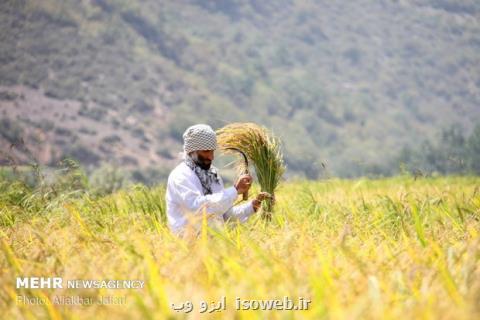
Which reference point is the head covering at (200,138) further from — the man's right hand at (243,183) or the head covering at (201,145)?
the man's right hand at (243,183)

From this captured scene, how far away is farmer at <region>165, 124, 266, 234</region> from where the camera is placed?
528 cm

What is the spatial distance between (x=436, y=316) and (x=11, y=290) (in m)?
1.84

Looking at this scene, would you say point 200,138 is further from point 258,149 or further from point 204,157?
point 258,149

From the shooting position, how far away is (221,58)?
188m

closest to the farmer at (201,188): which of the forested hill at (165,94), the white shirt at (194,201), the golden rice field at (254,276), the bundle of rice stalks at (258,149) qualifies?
the white shirt at (194,201)

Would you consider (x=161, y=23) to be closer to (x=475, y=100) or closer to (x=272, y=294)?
(x=475, y=100)

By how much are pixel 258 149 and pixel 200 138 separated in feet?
2.73

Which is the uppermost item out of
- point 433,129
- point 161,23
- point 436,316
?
point 436,316

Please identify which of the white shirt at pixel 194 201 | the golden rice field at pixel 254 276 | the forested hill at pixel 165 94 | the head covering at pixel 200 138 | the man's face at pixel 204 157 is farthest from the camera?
the forested hill at pixel 165 94

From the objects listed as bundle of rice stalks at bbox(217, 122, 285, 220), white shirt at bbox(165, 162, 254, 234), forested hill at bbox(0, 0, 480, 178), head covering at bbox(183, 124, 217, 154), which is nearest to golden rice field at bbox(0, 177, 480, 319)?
white shirt at bbox(165, 162, 254, 234)

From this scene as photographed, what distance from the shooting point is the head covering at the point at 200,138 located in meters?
5.50

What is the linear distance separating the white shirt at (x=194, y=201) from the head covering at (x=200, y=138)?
16 centimetres

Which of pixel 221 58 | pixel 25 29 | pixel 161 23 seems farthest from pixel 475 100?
pixel 25 29

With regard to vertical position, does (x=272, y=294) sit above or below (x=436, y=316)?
below
